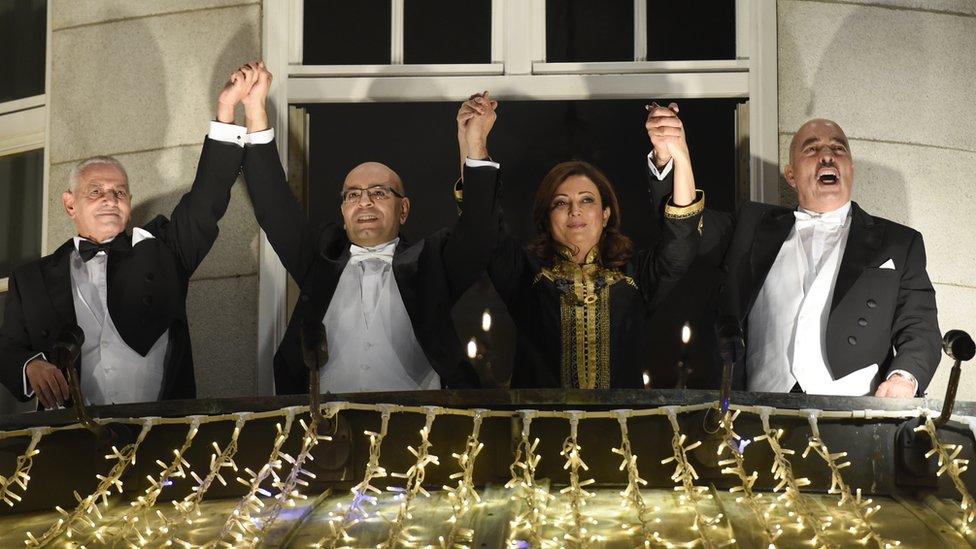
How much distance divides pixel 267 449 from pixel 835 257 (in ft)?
6.39

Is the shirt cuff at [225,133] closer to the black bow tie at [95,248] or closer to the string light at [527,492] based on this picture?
the black bow tie at [95,248]

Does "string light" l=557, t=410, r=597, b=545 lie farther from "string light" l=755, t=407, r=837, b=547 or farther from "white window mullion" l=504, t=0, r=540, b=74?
"white window mullion" l=504, t=0, r=540, b=74

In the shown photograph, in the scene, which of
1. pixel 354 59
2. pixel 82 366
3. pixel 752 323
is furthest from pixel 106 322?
pixel 752 323

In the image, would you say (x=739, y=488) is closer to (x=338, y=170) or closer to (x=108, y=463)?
(x=108, y=463)

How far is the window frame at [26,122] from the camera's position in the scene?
6.78 meters

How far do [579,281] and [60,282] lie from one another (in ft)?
5.46

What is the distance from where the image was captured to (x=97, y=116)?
21.5ft

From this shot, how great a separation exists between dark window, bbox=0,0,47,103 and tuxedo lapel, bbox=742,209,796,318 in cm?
313

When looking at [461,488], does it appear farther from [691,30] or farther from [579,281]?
[691,30]

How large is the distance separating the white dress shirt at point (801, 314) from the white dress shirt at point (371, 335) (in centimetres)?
93

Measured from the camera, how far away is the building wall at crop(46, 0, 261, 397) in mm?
6305

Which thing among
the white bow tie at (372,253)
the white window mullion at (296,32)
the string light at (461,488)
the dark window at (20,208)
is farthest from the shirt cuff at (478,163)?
the dark window at (20,208)

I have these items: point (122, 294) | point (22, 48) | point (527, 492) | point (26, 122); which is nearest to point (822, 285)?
point (527, 492)

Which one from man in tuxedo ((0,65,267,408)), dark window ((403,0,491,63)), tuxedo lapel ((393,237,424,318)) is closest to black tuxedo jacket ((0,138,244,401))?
man in tuxedo ((0,65,267,408))
